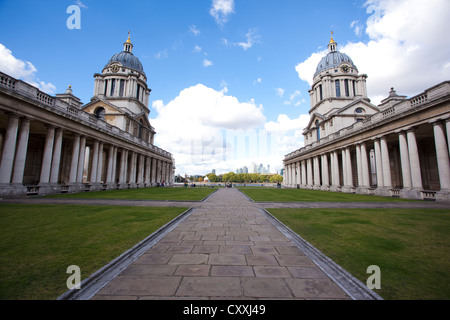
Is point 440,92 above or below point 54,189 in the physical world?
above

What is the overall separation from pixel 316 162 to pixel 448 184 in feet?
86.0

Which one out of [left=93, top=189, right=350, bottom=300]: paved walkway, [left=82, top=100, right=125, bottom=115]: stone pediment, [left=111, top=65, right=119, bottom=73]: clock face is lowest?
[left=93, top=189, right=350, bottom=300]: paved walkway

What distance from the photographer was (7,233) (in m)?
5.97

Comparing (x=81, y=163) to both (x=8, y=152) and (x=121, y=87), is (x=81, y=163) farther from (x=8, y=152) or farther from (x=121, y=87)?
(x=121, y=87)

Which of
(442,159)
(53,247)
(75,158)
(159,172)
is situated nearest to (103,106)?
(159,172)

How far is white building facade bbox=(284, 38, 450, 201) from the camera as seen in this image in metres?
17.9

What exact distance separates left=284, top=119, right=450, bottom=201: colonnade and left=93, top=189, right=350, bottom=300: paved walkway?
2050cm

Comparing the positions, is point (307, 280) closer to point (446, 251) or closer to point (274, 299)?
point (274, 299)

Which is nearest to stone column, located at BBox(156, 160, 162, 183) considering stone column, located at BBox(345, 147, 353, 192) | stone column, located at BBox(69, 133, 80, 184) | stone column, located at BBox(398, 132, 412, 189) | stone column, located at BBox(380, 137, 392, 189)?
stone column, located at BBox(69, 133, 80, 184)

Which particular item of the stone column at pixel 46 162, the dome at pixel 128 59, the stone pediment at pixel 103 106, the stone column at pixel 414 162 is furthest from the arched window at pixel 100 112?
the stone column at pixel 414 162

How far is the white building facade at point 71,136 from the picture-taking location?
1653 centimetres

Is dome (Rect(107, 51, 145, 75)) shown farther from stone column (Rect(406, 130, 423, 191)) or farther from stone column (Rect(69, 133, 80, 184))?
stone column (Rect(406, 130, 423, 191))

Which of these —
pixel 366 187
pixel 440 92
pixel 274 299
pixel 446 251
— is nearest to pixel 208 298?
pixel 274 299

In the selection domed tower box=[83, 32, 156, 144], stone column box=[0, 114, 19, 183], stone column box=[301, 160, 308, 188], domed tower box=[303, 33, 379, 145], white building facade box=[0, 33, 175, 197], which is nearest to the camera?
stone column box=[0, 114, 19, 183]
